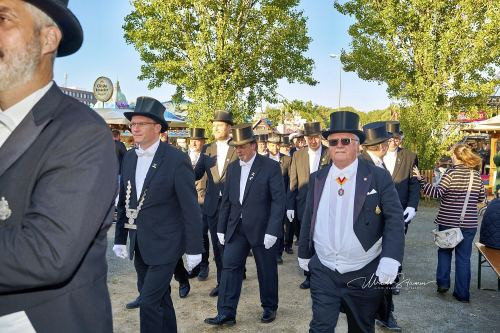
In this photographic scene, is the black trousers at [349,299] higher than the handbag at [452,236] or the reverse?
the reverse

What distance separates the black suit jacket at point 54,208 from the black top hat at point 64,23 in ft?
0.80

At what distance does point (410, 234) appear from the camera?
10.8 m

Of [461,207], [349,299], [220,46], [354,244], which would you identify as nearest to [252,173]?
[354,244]

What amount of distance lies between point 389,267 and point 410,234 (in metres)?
7.72

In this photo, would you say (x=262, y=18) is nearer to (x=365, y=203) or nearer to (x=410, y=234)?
(x=410, y=234)

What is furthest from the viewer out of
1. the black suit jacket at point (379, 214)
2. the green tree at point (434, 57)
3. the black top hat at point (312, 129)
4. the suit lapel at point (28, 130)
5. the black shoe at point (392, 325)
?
the green tree at point (434, 57)

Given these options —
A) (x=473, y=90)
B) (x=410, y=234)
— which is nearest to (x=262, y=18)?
(x=473, y=90)

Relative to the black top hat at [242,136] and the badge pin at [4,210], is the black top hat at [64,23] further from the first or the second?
the black top hat at [242,136]

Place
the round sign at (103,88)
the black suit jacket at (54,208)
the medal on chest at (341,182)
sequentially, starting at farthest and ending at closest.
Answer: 1. the round sign at (103,88)
2. the medal on chest at (341,182)
3. the black suit jacket at (54,208)

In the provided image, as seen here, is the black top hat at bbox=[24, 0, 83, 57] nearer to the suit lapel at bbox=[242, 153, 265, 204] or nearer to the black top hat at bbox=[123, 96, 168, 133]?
the black top hat at bbox=[123, 96, 168, 133]

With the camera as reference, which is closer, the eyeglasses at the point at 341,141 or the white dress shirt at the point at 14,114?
the white dress shirt at the point at 14,114

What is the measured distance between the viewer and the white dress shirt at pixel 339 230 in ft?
12.3

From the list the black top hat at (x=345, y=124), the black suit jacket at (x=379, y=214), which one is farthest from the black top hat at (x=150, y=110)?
the black suit jacket at (x=379, y=214)

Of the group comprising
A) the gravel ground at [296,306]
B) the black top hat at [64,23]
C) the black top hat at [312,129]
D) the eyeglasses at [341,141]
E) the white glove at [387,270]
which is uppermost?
Result: the black top hat at [312,129]
